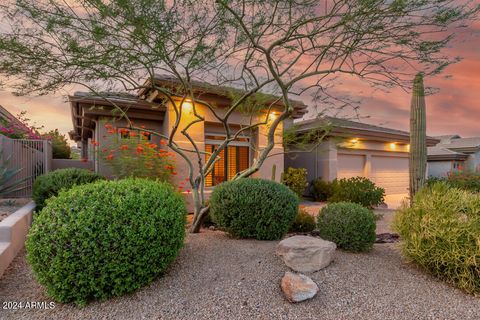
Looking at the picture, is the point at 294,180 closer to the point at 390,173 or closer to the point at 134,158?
the point at 134,158

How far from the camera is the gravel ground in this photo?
9.21 ft

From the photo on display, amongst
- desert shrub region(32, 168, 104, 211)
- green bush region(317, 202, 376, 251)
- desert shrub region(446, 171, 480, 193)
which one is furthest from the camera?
desert shrub region(446, 171, 480, 193)

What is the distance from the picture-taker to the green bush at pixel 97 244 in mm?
2754

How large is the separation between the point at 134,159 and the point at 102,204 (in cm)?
472

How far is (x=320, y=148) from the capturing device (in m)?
12.7

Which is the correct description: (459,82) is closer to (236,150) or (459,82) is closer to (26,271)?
(236,150)

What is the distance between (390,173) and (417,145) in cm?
838

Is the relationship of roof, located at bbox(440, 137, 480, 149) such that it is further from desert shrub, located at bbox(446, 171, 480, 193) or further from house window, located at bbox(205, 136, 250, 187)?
house window, located at bbox(205, 136, 250, 187)

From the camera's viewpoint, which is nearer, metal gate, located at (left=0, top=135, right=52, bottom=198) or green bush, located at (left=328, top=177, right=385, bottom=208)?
metal gate, located at (left=0, top=135, right=52, bottom=198)

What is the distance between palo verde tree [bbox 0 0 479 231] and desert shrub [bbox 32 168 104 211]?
2.22m

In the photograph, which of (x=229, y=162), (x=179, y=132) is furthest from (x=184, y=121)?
(x=229, y=162)

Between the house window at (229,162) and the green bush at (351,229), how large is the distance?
588 cm

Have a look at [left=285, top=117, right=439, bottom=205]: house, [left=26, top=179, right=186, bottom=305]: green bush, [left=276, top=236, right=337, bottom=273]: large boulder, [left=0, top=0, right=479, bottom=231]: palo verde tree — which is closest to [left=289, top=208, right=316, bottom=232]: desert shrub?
[left=0, top=0, right=479, bottom=231]: palo verde tree

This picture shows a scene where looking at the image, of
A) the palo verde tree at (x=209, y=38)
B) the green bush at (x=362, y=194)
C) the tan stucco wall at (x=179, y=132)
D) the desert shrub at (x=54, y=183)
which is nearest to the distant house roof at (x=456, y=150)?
Result: the green bush at (x=362, y=194)
